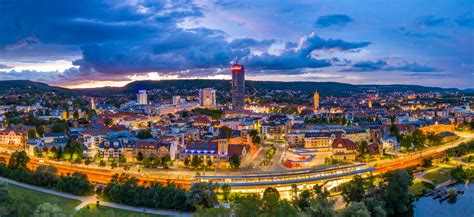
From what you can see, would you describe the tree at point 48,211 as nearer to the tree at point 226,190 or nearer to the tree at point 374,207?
the tree at point 226,190

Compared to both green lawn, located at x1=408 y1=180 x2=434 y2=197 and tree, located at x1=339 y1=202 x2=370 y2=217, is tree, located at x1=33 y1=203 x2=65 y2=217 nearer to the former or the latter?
tree, located at x1=339 y1=202 x2=370 y2=217

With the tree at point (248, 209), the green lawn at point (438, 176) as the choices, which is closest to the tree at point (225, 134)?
the green lawn at point (438, 176)

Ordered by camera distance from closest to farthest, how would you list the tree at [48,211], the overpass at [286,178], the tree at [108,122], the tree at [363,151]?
1. the tree at [48,211]
2. the overpass at [286,178]
3. the tree at [363,151]
4. the tree at [108,122]

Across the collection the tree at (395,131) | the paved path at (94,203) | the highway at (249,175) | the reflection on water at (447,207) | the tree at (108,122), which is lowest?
the reflection on water at (447,207)

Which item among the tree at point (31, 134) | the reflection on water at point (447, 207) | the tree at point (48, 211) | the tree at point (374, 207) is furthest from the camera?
the tree at point (31, 134)

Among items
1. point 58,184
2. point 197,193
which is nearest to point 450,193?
point 197,193

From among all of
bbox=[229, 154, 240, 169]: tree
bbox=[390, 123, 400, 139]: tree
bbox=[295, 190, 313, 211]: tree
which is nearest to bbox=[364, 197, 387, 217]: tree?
bbox=[295, 190, 313, 211]: tree

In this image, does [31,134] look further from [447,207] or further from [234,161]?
[447,207]
